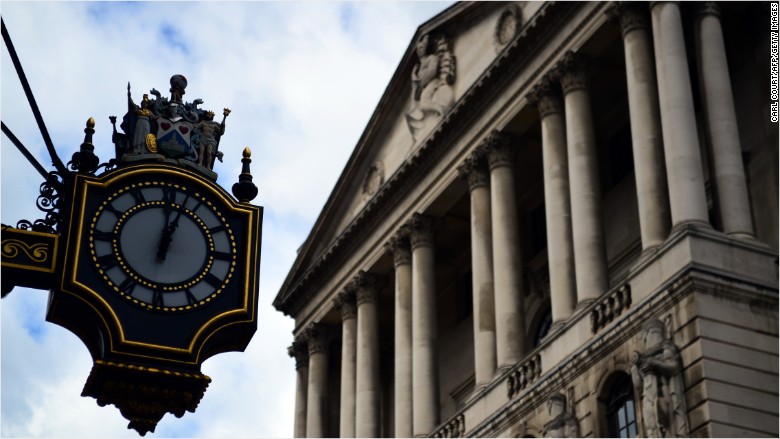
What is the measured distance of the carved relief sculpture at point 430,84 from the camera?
42.9 meters

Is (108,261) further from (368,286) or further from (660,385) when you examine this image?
(368,286)

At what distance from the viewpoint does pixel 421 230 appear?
143 feet

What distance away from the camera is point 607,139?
131 feet

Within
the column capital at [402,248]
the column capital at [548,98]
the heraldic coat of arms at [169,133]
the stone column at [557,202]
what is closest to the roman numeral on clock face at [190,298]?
the heraldic coat of arms at [169,133]

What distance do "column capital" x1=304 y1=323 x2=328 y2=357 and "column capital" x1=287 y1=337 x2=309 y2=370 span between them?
835 millimetres

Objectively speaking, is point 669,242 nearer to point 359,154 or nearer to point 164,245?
point 359,154

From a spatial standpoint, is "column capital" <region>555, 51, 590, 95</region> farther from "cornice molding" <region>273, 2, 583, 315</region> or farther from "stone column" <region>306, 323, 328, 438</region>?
"stone column" <region>306, 323, 328, 438</region>

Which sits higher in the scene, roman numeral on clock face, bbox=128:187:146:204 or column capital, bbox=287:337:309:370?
column capital, bbox=287:337:309:370

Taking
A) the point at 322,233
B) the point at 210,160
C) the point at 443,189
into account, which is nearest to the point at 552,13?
the point at 443,189

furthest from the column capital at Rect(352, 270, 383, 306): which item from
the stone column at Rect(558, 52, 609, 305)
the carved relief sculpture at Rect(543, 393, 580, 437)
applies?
the carved relief sculpture at Rect(543, 393, 580, 437)

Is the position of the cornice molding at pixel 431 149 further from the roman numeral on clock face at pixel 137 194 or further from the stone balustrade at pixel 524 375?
the roman numeral on clock face at pixel 137 194

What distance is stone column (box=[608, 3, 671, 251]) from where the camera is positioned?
31.0 metres

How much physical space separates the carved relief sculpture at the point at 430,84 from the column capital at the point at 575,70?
6.19 meters

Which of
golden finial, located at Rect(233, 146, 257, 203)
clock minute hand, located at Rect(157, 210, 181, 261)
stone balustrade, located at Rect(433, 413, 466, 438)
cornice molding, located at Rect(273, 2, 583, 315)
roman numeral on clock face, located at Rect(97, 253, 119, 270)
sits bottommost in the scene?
roman numeral on clock face, located at Rect(97, 253, 119, 270)
